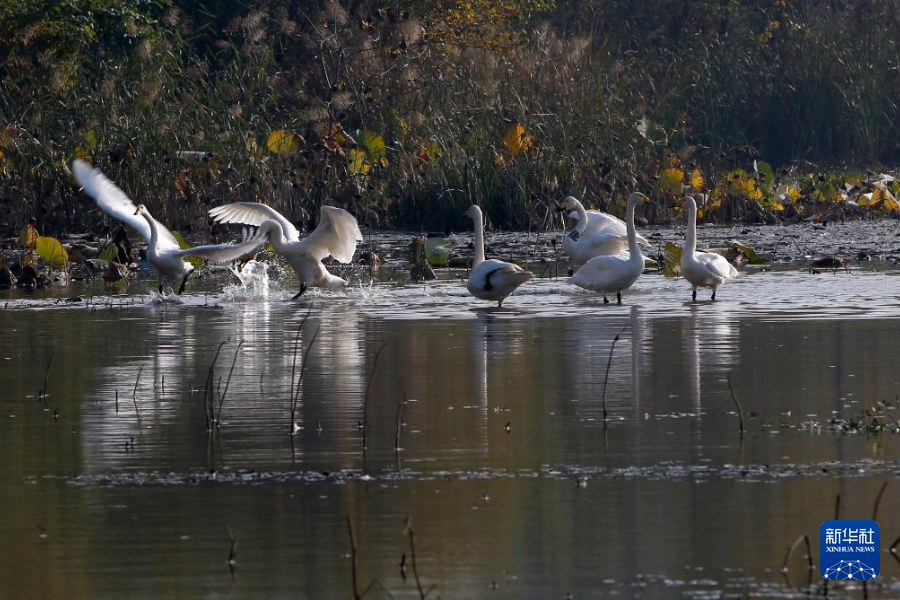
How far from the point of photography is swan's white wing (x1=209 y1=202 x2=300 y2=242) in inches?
631

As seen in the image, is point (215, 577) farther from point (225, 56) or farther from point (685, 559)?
point (225, 56)

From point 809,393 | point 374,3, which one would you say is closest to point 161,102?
point 374,3

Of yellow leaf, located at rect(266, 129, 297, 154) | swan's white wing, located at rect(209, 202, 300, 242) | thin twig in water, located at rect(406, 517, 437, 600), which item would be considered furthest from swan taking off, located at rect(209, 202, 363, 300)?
thin twig in water, located at rect(406, 517, 437, 600)

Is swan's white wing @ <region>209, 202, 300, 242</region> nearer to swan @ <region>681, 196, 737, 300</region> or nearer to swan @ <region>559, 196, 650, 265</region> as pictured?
swan @ <region>559, 196, 650, 265</region>

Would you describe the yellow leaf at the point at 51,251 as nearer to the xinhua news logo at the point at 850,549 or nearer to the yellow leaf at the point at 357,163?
the yellow leaf at the point at 357,163

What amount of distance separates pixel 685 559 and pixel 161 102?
691 inches

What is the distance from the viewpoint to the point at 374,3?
89.2 ft

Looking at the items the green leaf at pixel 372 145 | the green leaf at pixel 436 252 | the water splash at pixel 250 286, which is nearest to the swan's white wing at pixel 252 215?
the water splash at pixel 250 286

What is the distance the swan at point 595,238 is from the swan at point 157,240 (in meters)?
2.91

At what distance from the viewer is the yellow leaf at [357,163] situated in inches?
865

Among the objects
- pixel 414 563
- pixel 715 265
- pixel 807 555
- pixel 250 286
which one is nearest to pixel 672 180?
pixel 250 286

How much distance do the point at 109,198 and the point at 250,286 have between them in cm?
159

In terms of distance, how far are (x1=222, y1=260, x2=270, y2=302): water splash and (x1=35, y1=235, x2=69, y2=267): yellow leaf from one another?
1.91 metres

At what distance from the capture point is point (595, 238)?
52.2 ft
